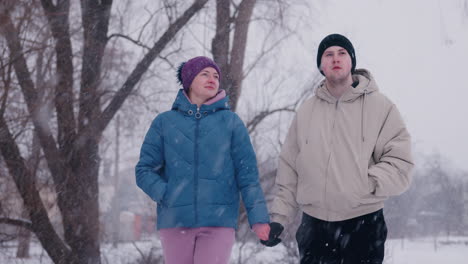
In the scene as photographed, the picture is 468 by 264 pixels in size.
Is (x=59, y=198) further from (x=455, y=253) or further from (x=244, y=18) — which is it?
(x=455, y=253)

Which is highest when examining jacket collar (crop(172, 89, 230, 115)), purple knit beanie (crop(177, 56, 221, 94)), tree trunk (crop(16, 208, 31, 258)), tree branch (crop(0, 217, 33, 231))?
purple knit beanie (crop(177, 56, 221, 94))

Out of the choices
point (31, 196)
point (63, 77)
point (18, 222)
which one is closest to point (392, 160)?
point (31, 196)

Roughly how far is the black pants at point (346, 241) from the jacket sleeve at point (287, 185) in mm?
202

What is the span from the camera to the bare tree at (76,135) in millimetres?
7028

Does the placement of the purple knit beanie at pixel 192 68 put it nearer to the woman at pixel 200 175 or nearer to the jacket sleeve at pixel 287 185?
the woman at pixel 200 175

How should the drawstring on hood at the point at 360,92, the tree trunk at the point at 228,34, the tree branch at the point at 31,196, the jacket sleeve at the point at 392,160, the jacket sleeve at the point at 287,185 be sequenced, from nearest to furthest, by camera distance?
the jacket sleeve at the point at 392,160 → the drawstring on hood at the point at 360,92 → the jacket sleeve at the point at 287,185 → the tree branch at the point at 31,196 → the tree trunk at the point at 228,34

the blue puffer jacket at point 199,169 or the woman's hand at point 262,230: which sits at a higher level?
the blue puffer jacket at point 199,169

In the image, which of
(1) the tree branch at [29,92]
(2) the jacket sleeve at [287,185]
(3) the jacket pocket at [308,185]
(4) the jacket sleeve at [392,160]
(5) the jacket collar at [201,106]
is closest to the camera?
(4) the jacket sleeve at [392,160]

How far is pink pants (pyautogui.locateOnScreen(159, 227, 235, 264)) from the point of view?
288cm

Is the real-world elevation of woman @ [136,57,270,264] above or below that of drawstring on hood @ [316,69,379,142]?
below

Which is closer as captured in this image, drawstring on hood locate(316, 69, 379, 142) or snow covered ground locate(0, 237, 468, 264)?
drawstring on hood locate(316, 69, 379, 142)

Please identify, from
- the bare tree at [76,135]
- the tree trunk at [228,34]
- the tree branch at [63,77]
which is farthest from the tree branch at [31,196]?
the tree trunk at [228,34]

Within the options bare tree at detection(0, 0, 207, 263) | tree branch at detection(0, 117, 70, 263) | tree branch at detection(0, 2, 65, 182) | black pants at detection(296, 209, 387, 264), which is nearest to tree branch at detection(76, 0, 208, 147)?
bare tree at detection(0, 0, 207, 263)

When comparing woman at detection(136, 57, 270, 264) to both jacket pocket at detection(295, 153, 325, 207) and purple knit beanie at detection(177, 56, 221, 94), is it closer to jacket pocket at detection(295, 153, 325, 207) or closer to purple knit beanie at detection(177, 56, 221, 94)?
purple knit beanie at detection(177, 56, 221, 94)
